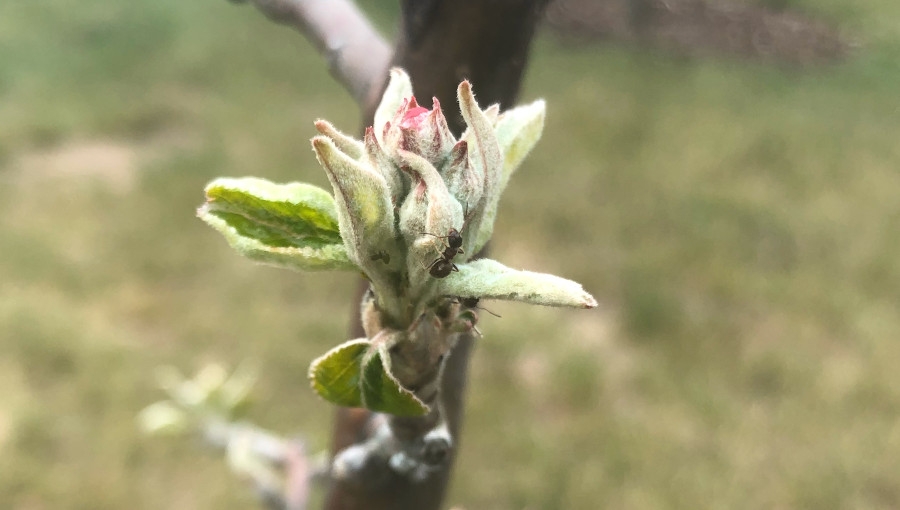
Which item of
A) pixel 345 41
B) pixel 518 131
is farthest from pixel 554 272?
pixel 518 131

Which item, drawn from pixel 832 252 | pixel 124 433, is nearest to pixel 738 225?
pixel 832 252

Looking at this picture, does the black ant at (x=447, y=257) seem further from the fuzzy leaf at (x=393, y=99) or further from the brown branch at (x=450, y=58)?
the brown branch at (x=450, y=58)

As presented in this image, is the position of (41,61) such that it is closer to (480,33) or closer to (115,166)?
(115,166)

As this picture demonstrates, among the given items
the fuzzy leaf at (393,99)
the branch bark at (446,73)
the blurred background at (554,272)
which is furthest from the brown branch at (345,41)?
the blurred background at (554,272)

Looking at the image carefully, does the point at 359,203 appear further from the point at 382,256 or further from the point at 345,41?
the point at 345,41

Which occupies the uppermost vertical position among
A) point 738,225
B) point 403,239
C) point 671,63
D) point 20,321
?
point 671,63

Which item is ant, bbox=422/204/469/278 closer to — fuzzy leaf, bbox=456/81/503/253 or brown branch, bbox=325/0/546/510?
fuzzy leaf, bbox=456/81/503/253

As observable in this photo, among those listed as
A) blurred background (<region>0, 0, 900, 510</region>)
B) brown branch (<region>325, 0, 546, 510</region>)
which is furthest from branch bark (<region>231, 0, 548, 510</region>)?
blurred background (<region>0, 0, 900, 510</region>)
